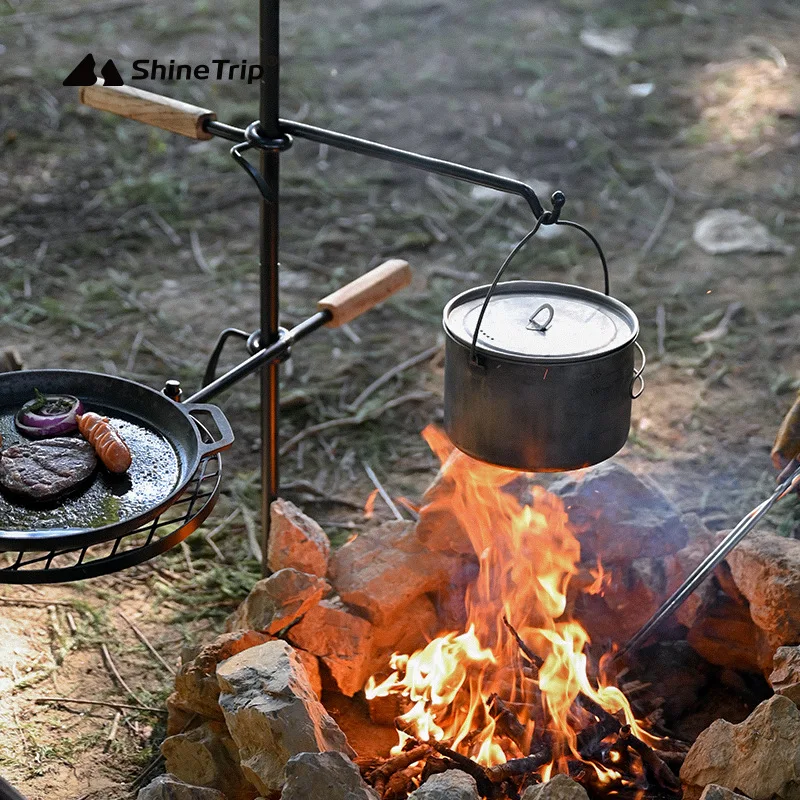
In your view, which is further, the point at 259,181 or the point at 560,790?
the point at 259,181

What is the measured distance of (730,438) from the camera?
4.30 metres

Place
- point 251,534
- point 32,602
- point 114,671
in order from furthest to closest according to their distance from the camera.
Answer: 1. point 251,534
2. point 32,602
3. point 114,671

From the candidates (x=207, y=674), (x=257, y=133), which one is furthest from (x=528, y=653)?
(x=257, y=133)

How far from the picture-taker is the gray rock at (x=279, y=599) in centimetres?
282

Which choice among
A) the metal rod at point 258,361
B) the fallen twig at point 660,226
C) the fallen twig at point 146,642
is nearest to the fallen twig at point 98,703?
the fallen twig at point 146,642

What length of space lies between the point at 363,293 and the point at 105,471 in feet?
3.52

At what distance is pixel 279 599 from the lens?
283cm

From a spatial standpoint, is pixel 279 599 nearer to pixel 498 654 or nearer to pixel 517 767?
pixel 498 654

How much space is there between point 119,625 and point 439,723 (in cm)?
111

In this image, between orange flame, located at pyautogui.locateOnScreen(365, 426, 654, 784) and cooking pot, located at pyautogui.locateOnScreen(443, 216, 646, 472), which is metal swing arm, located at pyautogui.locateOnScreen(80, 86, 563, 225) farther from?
orange flame, located at pyautogui.locateOnScreen(365, 426, 654, 784)

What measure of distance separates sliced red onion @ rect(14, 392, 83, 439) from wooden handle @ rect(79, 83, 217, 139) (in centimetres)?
82

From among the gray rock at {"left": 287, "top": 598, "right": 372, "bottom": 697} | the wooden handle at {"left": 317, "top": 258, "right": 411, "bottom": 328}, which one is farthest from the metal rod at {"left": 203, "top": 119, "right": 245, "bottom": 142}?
the gray rock at {"left": 287, "top": 598, "right": 372, "bottom": 697}

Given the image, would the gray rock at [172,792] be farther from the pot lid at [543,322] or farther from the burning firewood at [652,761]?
the pot lid at [543,322]

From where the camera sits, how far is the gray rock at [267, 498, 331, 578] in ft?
10.0
